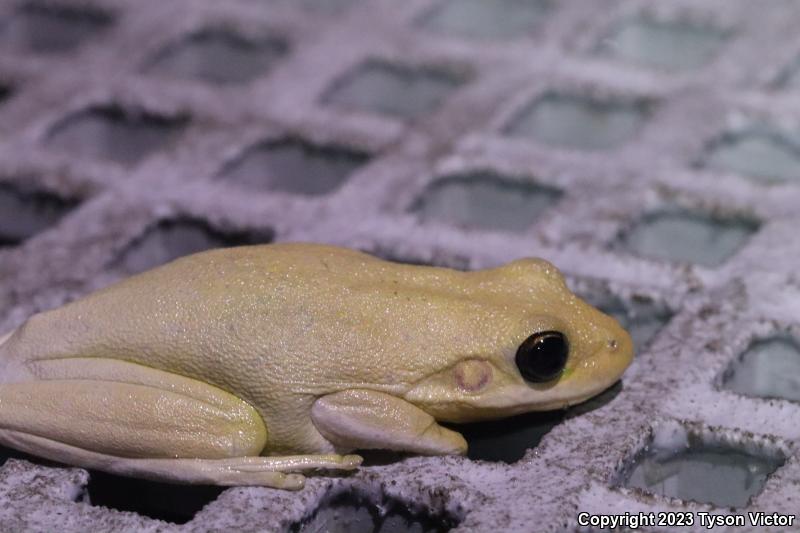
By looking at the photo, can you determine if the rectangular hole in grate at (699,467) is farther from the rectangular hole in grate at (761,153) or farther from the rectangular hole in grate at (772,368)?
the rectangular hole in grate at (761,153)

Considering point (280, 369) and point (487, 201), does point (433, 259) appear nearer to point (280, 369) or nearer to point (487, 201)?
point (487, 201)

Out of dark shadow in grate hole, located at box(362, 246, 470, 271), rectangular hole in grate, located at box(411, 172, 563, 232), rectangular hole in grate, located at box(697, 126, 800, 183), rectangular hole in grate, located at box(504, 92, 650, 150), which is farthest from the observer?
rectangular hole in grate, located at box(504, 92, 650, 150)

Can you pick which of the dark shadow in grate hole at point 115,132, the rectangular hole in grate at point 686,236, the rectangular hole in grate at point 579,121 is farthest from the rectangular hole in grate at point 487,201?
the dark shadow in grate hole at point 115,132

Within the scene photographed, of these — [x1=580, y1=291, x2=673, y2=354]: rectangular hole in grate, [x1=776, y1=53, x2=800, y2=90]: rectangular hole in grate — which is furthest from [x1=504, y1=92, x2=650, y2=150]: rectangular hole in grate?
[x1=580, y1=291, x2=673, y2=354]: rectangular hole in grate

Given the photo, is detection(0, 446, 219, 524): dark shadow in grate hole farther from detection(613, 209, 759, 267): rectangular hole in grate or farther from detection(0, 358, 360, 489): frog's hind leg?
detection(613, 209, 759, 267): rectangular hole in grate

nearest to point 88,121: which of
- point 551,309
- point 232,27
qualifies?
point 232,27

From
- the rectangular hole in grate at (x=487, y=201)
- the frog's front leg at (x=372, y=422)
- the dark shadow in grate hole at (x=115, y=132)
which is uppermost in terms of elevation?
the dark shadow in grate hole at (x=115, y=132)

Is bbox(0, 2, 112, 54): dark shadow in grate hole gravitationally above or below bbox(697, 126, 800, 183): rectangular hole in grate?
above
